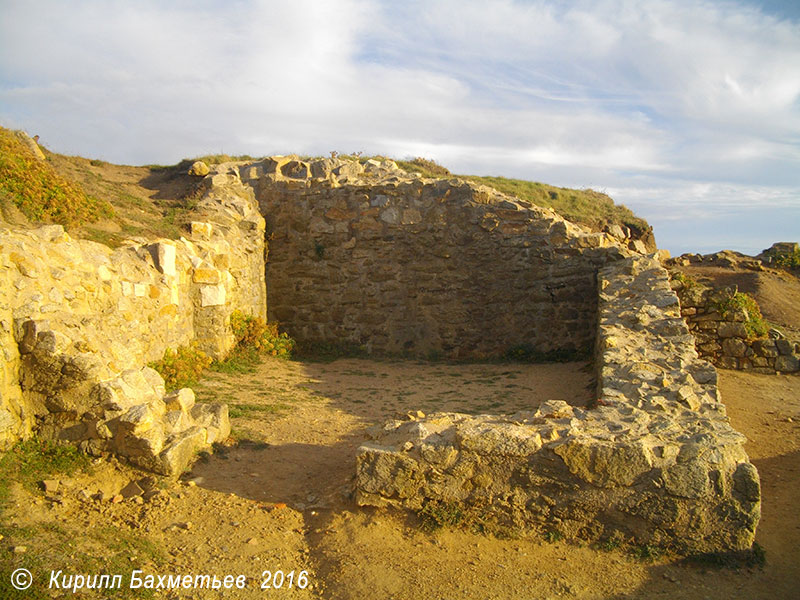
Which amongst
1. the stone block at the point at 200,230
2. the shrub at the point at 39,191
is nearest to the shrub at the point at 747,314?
the stone block at the point at 200,230

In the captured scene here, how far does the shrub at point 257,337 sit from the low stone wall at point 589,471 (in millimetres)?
5140

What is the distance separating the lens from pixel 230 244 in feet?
32.0

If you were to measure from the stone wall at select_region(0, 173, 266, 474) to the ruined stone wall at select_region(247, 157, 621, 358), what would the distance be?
11.6 feet

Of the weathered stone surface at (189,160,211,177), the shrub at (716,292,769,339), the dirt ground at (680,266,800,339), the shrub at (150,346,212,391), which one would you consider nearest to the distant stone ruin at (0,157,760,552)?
the shrub at (150,346,212,391)

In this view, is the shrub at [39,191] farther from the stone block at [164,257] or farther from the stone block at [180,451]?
the stone block at [180,451]

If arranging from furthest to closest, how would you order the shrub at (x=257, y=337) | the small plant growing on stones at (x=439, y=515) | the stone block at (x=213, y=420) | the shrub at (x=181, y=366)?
the shrub at (x=257, y=337)
the shrub at (x=181, y=366)
the stone block at (x=213, y=420)
the small plant growing on stones at (x=439, y=515)

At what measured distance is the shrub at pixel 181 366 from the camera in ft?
23.5

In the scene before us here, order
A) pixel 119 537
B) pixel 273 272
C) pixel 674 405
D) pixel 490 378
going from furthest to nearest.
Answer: pixel 273 272, pixel 490 378, pixel 674 405, pixel 119 537

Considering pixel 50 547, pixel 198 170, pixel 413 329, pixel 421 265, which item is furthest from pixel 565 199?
pixel 50 547

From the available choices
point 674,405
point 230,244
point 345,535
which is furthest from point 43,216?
point 674,405

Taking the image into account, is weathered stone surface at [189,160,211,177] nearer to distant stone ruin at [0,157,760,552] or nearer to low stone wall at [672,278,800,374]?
distant stone ruin at [0,157,760,552]

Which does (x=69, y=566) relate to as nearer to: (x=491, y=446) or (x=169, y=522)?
(x=169, y=522)

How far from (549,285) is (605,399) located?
5.31 m

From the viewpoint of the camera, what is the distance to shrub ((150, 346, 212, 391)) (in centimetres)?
718
